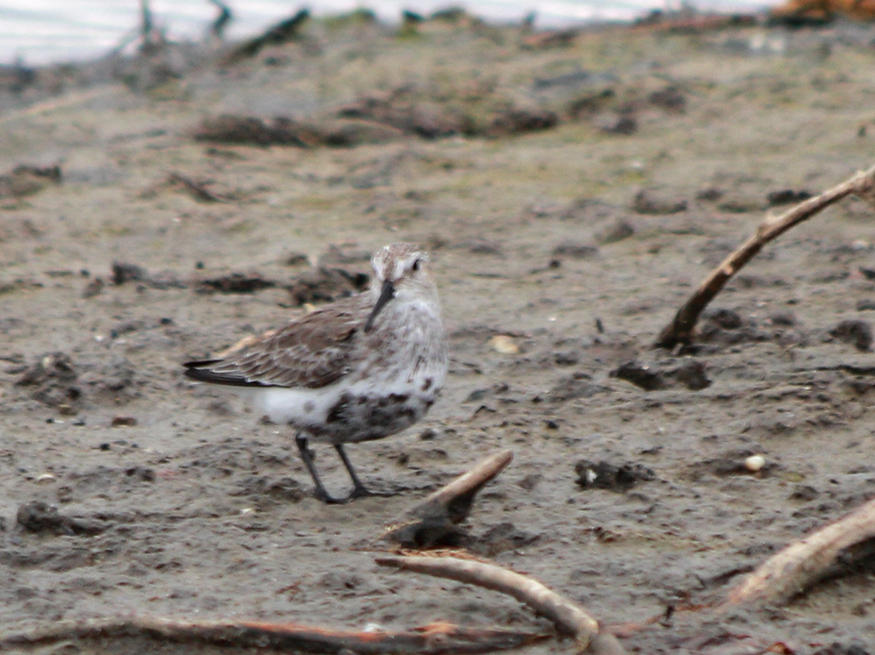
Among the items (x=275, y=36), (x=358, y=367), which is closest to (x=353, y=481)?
(x=358, y=367)

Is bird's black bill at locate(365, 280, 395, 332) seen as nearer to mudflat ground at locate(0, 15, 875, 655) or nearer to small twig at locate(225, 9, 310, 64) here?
mudflat ground at locate(0, 15, 875, 655)

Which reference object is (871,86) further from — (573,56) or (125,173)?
(125,173)

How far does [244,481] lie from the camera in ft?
16.8

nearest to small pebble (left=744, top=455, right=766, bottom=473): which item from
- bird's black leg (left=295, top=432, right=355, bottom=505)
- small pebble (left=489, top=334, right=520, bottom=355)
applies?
bird's black leg (left=295, top=432, right=355, bottom=505)

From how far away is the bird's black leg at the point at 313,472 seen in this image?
4992mm

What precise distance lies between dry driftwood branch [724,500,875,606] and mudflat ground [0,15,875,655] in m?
0.07

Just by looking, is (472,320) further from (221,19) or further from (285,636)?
(221,19)

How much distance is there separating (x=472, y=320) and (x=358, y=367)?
2.02 m

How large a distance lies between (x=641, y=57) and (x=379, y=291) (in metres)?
8.63

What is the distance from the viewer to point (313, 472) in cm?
516

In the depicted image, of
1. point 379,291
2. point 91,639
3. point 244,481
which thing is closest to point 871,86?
point 379,291

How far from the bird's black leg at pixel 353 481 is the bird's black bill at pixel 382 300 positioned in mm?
536

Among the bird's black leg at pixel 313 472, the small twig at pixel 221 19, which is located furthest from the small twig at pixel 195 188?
the small twig at pixel 221 19

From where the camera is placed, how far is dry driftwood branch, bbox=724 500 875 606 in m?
3.75
